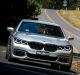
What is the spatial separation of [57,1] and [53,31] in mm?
132718

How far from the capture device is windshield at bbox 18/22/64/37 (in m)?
16.0

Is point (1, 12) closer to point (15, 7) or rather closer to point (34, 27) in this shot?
point (15, 7)

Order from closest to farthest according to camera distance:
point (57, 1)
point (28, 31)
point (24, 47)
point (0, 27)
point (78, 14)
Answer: point (24, 47) → point (28, 31) → point (0, 27) → point (78, 14) → point (57, 1)

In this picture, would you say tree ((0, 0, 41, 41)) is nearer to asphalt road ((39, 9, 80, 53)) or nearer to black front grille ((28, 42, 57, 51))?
asphalt road ((39, 9, 80, 53))

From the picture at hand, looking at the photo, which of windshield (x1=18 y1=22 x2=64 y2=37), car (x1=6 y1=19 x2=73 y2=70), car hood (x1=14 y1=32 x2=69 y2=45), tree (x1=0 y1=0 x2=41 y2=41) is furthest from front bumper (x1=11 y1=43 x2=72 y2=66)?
tree (x1=0 y1=0 x2=41 y2=41)

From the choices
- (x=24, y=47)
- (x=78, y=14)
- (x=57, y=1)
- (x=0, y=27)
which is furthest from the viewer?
(x=57, y=1)

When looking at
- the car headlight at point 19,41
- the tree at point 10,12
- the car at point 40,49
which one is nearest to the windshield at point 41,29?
the car at point 40,49

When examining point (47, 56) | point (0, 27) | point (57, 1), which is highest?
point (47, 56)

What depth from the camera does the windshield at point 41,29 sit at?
16000 mm

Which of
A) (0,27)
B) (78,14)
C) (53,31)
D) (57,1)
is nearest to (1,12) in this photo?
(0,27)

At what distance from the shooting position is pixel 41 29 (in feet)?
53.0

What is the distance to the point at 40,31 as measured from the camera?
628 inches

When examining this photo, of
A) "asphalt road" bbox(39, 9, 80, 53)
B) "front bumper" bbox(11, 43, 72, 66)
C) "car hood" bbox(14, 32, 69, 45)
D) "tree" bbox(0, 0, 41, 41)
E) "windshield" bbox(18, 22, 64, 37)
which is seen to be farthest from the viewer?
"asphalt road" bbox(39, 9, 80, 53)

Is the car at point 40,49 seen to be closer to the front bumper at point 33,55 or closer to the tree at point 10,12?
the front bumper at point 33,55
